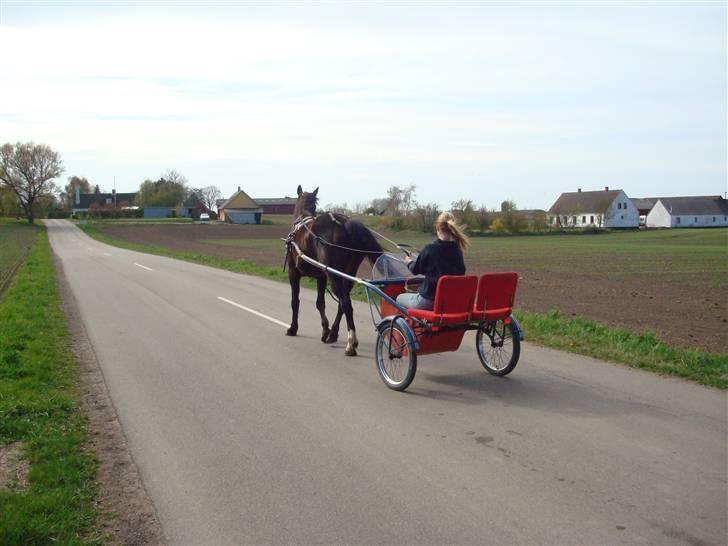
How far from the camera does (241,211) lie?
119 metres

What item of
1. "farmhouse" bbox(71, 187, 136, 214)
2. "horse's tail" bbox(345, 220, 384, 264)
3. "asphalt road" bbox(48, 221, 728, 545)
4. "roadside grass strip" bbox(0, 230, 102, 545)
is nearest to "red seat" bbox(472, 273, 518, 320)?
"asphalt road" bbox(48, 221, 728, 545)

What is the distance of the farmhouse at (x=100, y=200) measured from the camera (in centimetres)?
15862

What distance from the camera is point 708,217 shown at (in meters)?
124

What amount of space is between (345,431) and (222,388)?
6.83 ft

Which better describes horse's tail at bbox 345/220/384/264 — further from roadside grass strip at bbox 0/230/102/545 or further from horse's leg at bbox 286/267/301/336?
roadside grass strip at bbox 0/230/102/545

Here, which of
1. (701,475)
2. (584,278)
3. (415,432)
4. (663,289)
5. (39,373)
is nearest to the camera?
(701,475)

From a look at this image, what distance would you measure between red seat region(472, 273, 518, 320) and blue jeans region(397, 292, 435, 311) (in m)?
0.50

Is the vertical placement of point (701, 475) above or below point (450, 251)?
below

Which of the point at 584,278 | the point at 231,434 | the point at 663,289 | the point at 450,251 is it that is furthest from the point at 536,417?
the point at 584,278

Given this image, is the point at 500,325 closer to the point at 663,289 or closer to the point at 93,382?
the point at 93,382

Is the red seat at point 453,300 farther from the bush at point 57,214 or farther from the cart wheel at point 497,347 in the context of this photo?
the bush at point 57,214

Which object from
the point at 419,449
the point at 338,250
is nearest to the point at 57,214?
the point at 338,250

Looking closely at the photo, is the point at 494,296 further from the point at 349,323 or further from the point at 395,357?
the point at 349,323

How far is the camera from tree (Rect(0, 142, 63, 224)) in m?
103
